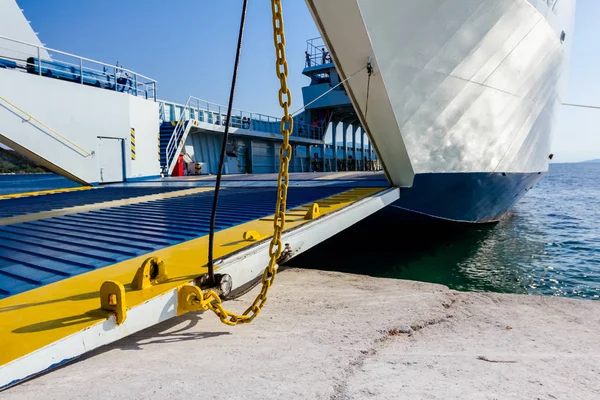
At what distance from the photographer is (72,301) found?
87.0 inches

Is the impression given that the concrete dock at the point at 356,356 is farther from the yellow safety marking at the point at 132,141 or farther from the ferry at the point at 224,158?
the yellow safety marking at the point at 132,141

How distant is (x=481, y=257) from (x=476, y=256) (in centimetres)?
10

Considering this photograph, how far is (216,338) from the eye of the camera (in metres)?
2.81

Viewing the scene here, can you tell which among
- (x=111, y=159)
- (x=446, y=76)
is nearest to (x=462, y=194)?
(x=446, y=76)

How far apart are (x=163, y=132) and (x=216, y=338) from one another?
15.8 metres

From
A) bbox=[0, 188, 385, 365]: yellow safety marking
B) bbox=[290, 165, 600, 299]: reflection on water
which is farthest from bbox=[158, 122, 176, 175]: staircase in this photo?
bbox=[0, 188, 385, 365]: yellow safety marking

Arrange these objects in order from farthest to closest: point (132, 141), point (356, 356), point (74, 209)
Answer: point (132, 141) → point (74, 209) → point (356, 356)

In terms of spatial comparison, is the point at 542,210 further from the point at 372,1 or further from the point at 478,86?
the point at 372,1

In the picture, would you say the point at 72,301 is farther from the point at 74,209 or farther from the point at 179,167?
the point at 179,167

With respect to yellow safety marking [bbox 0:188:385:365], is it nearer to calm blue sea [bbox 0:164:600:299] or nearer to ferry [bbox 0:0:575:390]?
ferry [bbox 0:0:575:390]

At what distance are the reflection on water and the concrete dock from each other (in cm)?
236

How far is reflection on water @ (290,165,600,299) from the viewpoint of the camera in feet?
20.3

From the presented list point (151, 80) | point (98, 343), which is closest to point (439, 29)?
point (98, 343)

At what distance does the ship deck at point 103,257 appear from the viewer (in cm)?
187
